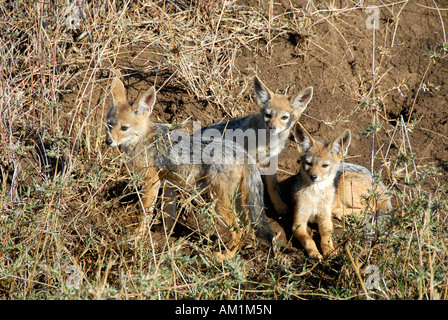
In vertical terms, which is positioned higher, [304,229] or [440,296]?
[440,296]

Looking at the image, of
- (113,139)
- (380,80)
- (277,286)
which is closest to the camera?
(277,286)

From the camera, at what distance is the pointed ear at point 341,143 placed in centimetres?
519

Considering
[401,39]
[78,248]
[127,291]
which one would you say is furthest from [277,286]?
[401,39]

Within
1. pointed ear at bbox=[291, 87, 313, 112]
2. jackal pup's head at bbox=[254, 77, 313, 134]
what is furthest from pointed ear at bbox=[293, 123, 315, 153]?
pointed ear at bbox=[291, 87, 313, 112]

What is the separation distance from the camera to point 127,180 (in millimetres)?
5422

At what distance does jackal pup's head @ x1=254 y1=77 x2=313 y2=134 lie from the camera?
593cm

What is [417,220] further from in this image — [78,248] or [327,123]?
[78,248]

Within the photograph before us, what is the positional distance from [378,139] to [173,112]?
9.30 ft

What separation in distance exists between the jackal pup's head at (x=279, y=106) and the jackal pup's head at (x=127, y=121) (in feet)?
4.89

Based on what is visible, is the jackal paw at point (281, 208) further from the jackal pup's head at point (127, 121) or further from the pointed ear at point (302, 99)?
the jackal pup's head at point (127, 121)

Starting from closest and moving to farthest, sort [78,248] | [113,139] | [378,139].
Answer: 1. [78,248]
2. [113,139]
3. [378,139]

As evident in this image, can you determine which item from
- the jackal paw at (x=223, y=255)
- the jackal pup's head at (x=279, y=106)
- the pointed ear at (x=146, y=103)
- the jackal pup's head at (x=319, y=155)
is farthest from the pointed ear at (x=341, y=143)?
the pointed ear at (x=146, y=103)

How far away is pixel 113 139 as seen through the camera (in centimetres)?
522

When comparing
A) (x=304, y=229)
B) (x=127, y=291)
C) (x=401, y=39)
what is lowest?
(x=304, y=229)
